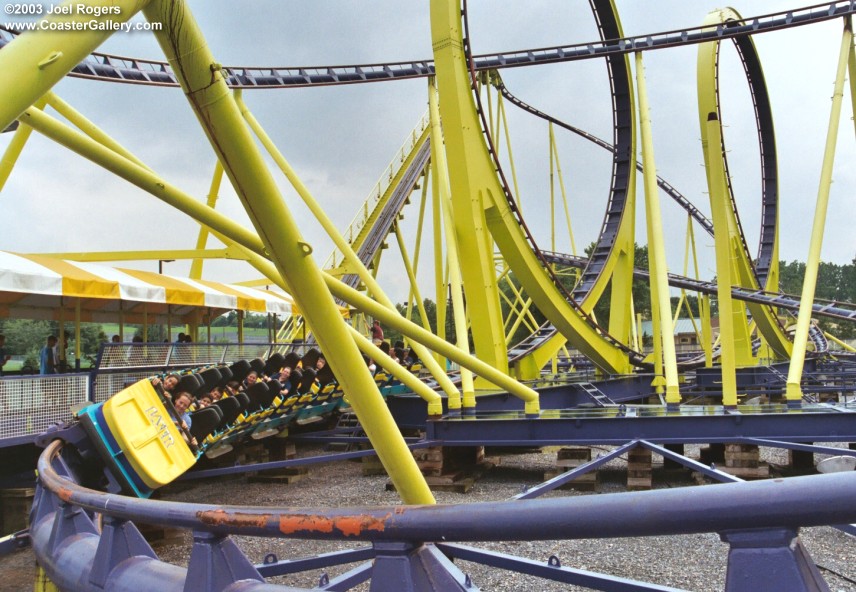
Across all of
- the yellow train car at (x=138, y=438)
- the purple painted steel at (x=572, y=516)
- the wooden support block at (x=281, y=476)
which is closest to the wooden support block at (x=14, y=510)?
the wooden support block at (x=281, y=476)

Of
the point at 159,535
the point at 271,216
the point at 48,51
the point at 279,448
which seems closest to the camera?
the point at 48,51

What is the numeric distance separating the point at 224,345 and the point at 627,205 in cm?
962

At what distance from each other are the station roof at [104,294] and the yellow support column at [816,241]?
24.5 feet

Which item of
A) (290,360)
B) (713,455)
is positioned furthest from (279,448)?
(713,455)

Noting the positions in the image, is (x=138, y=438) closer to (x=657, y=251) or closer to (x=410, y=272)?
(x=657, y=251)

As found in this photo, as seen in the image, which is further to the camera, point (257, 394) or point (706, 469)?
point (257, 394)

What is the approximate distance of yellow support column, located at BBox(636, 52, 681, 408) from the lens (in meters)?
8.39

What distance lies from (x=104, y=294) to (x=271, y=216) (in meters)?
6.69

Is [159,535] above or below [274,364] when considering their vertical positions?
below

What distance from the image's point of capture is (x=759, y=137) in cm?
2053

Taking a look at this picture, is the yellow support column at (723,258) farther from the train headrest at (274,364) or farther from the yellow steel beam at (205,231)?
the yellow steel beam at (205,231)

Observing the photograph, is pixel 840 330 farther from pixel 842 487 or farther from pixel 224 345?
pixel 842 487

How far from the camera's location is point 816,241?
876cm

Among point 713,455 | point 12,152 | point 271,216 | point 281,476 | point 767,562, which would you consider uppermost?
point 12,152
